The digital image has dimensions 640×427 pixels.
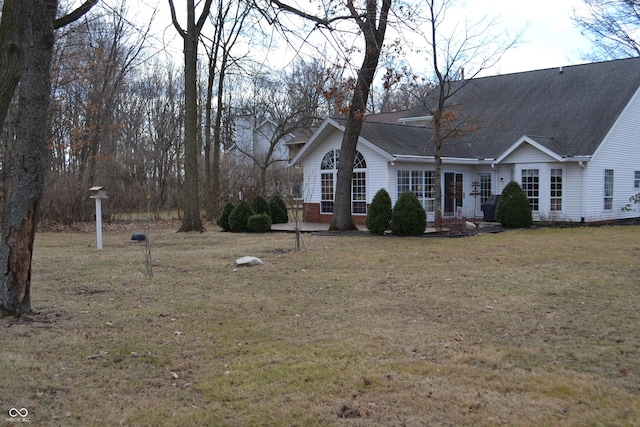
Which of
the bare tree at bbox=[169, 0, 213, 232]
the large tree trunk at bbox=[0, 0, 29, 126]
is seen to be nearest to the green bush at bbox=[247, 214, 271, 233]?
the bare tree at bbox=[169, 0, 213, 232]

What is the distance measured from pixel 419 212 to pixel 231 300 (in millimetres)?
9733

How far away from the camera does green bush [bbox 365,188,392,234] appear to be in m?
16.9

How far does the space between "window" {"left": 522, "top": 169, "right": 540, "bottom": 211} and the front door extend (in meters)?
2.46

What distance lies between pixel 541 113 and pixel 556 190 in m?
4.42

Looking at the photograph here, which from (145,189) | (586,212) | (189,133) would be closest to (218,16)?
(189,133)

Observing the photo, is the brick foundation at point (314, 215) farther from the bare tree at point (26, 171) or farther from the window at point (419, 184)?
the bare tree at point (26, 171)

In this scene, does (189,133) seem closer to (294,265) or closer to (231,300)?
(294,265)

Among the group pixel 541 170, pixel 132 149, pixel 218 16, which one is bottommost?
pixel 541 170

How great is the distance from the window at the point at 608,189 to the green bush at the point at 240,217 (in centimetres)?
1308

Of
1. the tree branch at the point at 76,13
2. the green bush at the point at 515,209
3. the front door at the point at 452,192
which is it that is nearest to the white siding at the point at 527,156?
the front door at the point at 452,192

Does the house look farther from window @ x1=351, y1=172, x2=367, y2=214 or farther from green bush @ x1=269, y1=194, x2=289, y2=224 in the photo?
green bush @ x1=269, y1=194, x2=289, y2=224

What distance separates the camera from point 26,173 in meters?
6.30

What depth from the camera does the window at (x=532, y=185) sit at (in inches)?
815

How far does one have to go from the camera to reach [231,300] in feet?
25.2
